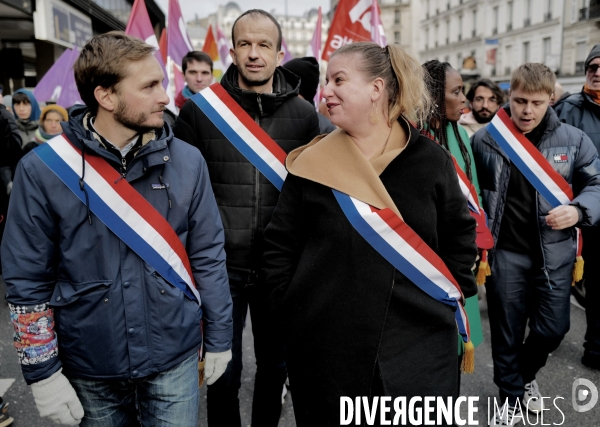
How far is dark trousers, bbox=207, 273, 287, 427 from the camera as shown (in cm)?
269

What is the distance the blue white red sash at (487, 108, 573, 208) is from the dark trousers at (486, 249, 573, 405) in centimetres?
40

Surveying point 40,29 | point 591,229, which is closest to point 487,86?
point 591,229

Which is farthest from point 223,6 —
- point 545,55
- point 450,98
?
point 450,98

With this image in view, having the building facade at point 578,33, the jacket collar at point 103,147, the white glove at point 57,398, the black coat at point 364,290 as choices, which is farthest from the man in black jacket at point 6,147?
the building facade at point 578,33

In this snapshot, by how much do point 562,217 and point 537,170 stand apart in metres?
0.31

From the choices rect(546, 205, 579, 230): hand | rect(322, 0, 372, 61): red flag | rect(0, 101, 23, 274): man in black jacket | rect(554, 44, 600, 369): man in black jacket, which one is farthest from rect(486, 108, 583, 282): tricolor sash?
rect(322, 0, 372, 61): red flag

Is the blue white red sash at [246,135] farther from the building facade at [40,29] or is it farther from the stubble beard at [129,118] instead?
the building facade at [40,29]

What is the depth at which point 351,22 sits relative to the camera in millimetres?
7090

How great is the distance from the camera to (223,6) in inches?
5330

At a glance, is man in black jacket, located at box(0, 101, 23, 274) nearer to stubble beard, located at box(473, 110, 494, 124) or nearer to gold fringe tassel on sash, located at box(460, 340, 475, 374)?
gold fringe tassel on sash, located at box(460, 340, 475, 374)

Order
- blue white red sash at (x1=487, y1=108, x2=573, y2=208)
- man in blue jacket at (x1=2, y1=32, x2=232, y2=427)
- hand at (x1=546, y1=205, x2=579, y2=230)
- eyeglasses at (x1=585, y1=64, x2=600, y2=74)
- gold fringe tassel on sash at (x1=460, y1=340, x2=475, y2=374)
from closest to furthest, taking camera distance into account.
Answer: man in blue jacket at (x1=2, y1=32, x2=232, y2=427) < gold fringe tassel on sash at (x1=460, y1=340, x2=475, y2=374) < hand at (x1=546, y1=205, x2=579, y2=230) < blue white red sash at (x1=487, y1=108, x2=573, y2=208) < eyeglasses at (x1=585, y1=64, x2=600, y2=74)

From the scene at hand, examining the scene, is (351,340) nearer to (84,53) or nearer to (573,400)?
(84,53)

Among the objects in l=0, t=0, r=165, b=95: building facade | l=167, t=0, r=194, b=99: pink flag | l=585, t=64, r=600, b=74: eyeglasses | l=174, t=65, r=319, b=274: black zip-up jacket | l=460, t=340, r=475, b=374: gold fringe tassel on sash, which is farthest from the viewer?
l=0, t=0, r=165, b=95: building facade

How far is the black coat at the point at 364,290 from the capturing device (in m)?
1.94
